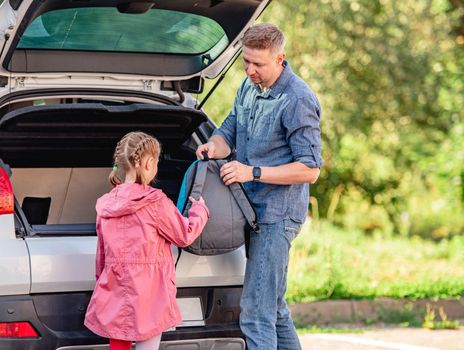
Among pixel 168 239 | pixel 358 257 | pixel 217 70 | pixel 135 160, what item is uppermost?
pixel 217 70

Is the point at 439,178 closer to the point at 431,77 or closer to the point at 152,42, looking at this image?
the point at 431,77

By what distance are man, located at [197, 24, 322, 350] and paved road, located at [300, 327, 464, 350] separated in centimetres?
217

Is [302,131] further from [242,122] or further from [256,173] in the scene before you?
[242,122]

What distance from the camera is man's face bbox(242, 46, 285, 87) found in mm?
4992

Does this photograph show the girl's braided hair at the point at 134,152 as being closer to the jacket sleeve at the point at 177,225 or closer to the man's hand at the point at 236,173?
the jacket sleeve at the point at 177,225

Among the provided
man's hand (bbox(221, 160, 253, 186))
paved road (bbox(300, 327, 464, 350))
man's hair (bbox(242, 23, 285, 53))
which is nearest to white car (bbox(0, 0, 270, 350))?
man's hand (bbox(221, 160, 253, 186))

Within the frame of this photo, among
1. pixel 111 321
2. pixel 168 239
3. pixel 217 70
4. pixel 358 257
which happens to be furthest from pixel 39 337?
pixel 358 257

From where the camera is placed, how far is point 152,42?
5.84 metres

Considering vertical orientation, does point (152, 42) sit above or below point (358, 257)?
above

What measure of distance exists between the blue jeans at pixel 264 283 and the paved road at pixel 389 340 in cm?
216

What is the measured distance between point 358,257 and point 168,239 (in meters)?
6.41

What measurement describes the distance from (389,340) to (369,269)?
2650mm

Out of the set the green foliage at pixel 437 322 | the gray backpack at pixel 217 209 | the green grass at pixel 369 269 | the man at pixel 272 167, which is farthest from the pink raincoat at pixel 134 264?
the green grass at pixel 369 269

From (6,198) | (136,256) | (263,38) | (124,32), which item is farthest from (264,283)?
(124,32)
